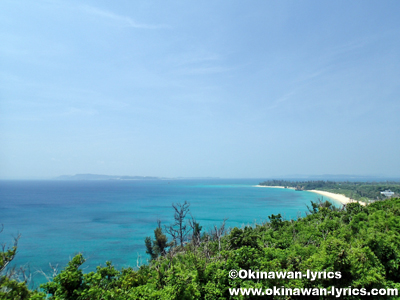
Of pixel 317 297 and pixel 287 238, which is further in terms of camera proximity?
pixel 287 238

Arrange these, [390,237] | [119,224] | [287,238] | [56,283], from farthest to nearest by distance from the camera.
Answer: [119,224] → [287,238] → [390,237] → [56,283]

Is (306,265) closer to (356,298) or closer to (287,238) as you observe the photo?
(356,298)

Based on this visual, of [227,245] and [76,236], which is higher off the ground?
[227,245]

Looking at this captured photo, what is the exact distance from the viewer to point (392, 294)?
6.54 meters

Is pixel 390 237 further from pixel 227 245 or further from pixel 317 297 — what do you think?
pixel 227 245

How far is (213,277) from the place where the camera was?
616 cm

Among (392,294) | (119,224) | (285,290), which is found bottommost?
(119,224)

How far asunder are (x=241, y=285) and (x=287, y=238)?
6.18m

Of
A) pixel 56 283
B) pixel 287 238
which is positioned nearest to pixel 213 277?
pixel 56 283

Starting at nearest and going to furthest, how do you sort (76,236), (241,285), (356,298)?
(241,285) < (356,298) < (76,236)

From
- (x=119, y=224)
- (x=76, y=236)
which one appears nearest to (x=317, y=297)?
(x=76, y=236)

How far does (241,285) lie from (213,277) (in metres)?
0.76

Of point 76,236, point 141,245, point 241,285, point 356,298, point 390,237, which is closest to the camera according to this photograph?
point 241,285

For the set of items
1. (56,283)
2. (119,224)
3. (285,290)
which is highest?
(56,283)
